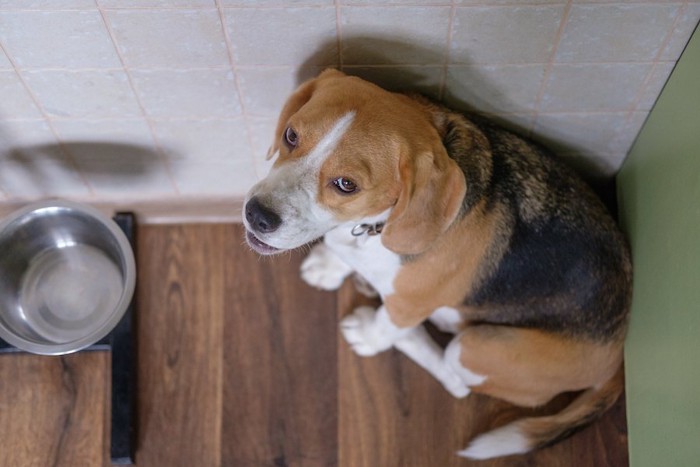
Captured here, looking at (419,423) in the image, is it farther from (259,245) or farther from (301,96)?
(301,96)

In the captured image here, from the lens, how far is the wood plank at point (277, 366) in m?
2.26

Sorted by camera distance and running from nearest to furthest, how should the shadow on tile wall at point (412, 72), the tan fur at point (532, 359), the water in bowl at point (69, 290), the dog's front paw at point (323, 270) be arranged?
1. the shadow on tile wall at point (412, 72)
2. the tan fur at point (532, 359)
3. the water in bowl at point (69, 290)
4. the dog's front paw at point (323, 270)

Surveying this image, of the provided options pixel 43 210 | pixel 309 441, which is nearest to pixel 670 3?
pixel 309 441

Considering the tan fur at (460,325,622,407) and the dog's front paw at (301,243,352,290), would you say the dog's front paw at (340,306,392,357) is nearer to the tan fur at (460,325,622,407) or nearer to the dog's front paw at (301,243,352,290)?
the dog's front paw at (301,243,352,290)

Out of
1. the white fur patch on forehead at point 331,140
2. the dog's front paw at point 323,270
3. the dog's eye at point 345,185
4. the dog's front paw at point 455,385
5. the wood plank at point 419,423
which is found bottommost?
the wood plank at point 419,423

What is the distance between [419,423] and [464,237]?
0.82 meters

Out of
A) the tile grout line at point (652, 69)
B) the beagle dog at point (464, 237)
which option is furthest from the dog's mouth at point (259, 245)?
the tile grout line at point (652, 69)

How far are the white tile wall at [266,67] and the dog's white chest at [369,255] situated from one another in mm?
415

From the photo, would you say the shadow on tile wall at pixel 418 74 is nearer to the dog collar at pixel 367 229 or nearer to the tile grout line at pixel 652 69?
the tile grout line at pixel 652 69

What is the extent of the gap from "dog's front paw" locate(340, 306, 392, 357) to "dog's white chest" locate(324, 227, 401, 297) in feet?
1.24

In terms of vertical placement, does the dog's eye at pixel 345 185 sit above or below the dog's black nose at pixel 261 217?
above

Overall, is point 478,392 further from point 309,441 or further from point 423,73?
point 423,73

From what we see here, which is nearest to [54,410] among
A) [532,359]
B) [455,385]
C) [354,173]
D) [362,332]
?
[362,332]

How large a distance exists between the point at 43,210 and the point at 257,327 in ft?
2.54
